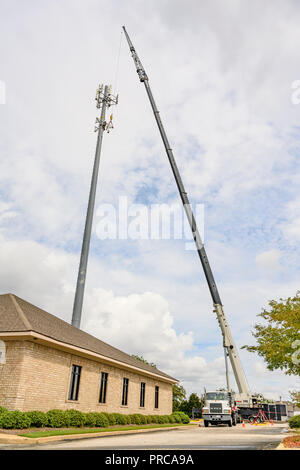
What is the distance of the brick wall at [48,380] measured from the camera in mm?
15891

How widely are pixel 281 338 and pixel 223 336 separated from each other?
17.9ft

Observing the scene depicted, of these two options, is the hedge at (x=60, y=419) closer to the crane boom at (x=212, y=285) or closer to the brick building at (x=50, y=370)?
the brick building at (x=50, y=370)

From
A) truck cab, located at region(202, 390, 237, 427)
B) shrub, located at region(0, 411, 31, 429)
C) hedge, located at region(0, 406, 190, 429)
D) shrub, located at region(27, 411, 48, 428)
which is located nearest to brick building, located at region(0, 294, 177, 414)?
shrub, located at region(27, 411, 48, 428)

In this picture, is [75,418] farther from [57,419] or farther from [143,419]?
[143,419]

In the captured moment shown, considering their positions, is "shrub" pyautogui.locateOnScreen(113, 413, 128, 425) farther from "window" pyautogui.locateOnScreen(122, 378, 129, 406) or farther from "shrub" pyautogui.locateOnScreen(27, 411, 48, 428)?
"shrub" pyautogui.locateOnScreen(27, 411, 48, 428)

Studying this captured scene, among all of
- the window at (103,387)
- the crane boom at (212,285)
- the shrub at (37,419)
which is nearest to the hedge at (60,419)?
the shrub at (37,419)

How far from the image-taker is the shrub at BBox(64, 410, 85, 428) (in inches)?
695

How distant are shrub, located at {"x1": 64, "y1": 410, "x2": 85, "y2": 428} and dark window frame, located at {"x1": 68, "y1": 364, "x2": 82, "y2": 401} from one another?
4.35 feet

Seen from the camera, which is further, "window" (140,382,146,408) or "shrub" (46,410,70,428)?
"window" (140,382,146,408)

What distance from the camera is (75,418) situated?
18.1 metres

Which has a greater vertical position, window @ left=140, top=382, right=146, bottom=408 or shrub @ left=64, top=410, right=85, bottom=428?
window @ left=140, top=382, right=146, bottom=408

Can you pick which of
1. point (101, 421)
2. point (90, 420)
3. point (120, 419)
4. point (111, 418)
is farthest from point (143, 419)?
point (90, 420)
